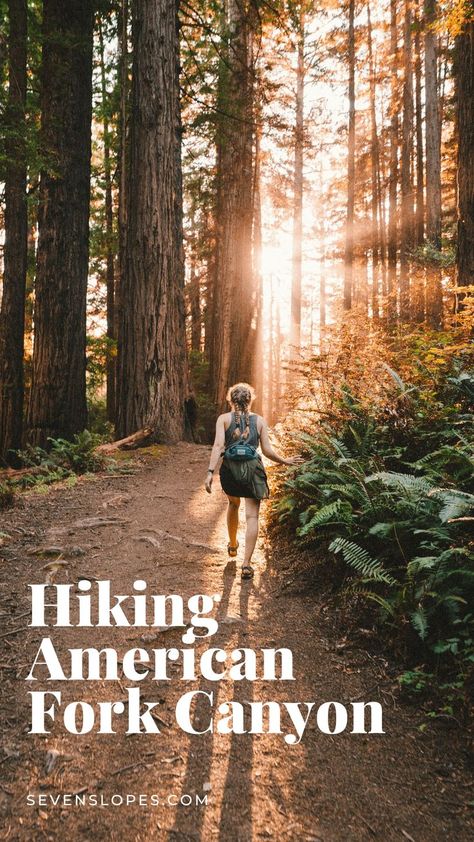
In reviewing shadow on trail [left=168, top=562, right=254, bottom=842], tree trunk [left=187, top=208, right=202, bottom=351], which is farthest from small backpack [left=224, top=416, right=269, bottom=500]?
tree trunk [left=187, top=208, right=202, bottom=351]

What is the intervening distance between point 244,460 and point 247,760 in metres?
2.67

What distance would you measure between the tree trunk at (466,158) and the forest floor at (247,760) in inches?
241

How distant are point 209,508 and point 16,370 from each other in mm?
7345

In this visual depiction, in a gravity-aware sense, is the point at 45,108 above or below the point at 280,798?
above

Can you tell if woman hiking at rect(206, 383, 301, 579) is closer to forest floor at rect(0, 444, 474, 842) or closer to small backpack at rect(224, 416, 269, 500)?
small backpack at rect(224, 416, 269, 500)

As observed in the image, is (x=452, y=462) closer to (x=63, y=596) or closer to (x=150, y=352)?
(x=63, y=596)

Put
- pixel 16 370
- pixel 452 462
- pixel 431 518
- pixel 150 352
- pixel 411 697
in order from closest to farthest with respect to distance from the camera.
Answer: pixel 411 697 < pixel 431 518 < pixel 452 462 < pixel 150 352 < pixel 16 370

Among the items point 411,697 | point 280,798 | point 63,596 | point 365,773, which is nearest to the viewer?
point 280,798

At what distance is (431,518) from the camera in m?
4.04

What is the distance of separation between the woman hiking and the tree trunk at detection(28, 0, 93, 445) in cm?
628

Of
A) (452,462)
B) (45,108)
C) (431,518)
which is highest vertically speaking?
(45,108)

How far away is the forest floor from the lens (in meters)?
2.33

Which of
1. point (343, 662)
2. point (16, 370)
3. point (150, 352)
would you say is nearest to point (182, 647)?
point (343, 662)

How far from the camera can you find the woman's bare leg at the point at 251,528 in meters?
5.03
